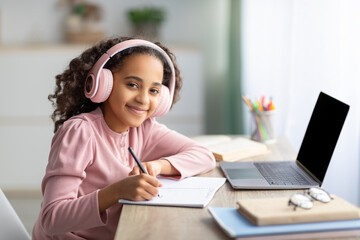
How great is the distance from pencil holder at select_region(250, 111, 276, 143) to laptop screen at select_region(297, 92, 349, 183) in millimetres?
393

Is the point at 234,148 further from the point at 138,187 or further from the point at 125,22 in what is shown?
the point at 125,22

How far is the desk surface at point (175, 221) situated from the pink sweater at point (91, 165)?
10cm

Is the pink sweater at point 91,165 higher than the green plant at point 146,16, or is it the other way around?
the green plant at point 146,16

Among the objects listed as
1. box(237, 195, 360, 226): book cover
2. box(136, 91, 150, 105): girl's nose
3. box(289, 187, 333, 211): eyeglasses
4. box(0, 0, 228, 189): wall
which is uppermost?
box(136, 91, 150, 105): girl's nose

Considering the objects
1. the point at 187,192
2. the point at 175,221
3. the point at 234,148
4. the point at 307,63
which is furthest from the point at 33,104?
the point at 175,221

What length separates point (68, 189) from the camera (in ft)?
3.96

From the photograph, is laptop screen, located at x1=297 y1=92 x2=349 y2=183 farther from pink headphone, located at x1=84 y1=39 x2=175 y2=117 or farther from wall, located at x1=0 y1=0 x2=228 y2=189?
wall, located at x1=0 y1=0 x2=228 y2=189

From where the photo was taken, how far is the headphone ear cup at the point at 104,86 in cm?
137

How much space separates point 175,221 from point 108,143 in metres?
0.40

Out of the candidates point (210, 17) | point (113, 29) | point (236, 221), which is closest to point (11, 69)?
point (113, 29)

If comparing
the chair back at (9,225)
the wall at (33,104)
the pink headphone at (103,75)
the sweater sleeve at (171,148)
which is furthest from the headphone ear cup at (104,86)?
the wall at (33,104)

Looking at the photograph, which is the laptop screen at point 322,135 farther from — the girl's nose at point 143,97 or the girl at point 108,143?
the girl's nose at point 143,97

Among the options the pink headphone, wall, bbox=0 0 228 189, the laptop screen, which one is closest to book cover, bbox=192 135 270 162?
the laptop screen

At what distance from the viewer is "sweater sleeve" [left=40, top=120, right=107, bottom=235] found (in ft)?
3.84
